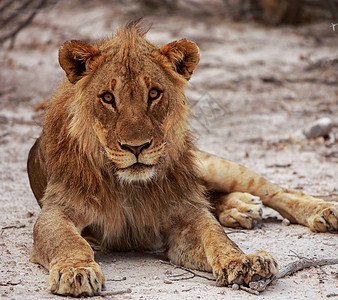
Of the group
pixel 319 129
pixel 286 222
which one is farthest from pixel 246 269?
pixel 319 129

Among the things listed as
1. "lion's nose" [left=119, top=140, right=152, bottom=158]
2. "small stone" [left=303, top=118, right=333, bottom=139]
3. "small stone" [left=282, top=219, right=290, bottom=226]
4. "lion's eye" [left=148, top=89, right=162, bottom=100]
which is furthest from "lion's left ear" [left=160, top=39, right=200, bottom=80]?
"small stone" [left=303, top=118, right=333, bottom=139]

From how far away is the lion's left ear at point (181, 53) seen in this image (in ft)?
11.8

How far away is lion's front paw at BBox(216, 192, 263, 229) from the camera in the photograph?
173 inches

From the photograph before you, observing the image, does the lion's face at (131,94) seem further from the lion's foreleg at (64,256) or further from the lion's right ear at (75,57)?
the lion's foreleg at (64,256)

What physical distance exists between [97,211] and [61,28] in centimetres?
898

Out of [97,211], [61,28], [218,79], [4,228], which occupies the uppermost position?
[61,28]

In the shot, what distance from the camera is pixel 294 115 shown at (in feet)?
26.5

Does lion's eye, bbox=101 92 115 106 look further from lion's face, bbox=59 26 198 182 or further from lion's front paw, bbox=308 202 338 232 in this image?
lion's front paw, bbox=308 202 338 232

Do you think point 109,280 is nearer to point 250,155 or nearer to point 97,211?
point 97,211

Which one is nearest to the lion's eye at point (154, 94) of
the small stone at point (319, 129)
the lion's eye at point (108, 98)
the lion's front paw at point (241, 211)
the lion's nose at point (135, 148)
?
the lion's eye at point (108, 98)

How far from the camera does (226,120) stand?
7945 mm

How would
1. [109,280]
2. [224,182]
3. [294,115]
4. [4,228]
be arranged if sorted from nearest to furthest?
1. [109,280]
2. [4,228]
3. [224,182]
4. [294,115]

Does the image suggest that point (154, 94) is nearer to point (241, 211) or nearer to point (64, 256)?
point (64, 256)

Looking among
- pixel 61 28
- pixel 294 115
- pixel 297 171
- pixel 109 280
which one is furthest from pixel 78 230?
pixel 61 28
